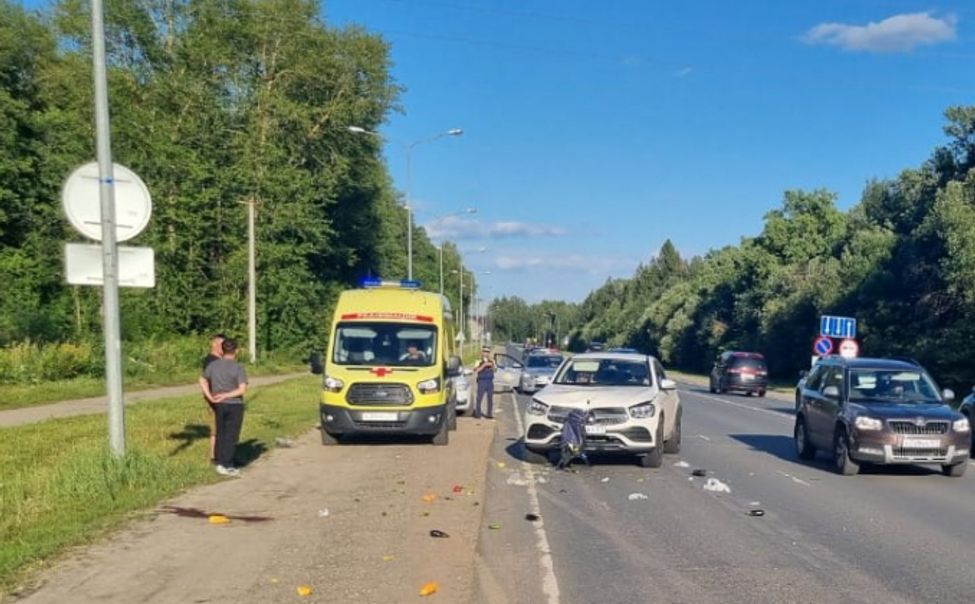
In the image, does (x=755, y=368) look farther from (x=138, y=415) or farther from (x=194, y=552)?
(x=194, y=552)

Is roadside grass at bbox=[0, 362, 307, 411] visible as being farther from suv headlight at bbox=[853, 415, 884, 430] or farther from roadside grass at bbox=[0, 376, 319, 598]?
suv headlight at bbox=[853, 415, 884, 430]

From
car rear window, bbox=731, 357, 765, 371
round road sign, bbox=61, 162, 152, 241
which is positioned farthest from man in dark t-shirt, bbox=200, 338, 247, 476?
car rear window, bbox=731, 357, 765, 371

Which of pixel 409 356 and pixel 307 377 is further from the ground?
pixel 409 356

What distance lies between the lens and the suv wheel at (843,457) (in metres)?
13.5

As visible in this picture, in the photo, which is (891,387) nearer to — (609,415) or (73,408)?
Answer: (609,415)

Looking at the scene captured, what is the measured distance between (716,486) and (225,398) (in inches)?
250

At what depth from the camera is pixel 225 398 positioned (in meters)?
12.0

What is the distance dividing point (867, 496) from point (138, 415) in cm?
1388

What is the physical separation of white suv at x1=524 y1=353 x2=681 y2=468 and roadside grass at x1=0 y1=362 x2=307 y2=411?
13.9m

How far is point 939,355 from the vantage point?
40.7 m

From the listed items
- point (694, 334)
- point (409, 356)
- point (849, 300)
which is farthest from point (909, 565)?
point (694, 334)

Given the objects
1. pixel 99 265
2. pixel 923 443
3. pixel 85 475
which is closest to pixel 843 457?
pixel 923 443

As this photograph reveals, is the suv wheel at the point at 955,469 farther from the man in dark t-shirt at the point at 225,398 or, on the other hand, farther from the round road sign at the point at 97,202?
the round road sign at the point at 97,202

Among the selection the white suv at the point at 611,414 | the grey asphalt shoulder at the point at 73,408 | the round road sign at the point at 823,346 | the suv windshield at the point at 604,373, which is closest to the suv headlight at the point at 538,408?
the white suv at the point at 611,414
